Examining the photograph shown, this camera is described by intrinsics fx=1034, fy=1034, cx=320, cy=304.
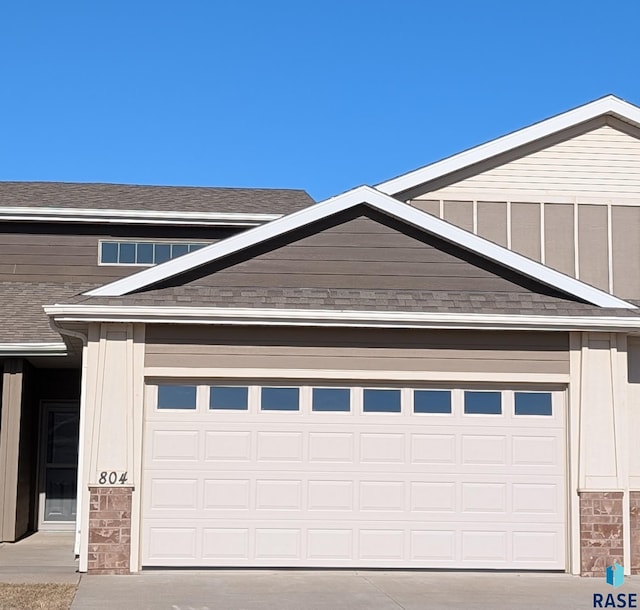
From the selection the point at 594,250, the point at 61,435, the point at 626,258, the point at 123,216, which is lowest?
the point at 61,435

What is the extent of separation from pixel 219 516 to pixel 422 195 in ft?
18.4

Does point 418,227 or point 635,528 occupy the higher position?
point 418,227

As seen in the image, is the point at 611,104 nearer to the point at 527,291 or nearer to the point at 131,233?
the point at 527,291

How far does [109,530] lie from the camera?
11.9 meters

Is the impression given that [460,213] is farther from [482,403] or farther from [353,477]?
[353,477]

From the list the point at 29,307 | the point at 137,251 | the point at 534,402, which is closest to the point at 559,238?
the point at 534,402

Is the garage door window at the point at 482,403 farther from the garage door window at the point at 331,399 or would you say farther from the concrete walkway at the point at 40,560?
the concrete walkway at the point at 40,560

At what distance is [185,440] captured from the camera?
12.3 meters

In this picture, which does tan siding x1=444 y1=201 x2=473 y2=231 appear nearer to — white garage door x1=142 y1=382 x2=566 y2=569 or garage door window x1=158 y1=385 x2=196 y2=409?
white garage door x1=142 y1=382 x2=566 y2=569

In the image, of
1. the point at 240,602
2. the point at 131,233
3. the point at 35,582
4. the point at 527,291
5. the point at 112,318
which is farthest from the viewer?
the point at 131,233

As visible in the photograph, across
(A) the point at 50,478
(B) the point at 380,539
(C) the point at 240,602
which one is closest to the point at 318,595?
(C) the point at 240,602

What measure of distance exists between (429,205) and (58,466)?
7.95m

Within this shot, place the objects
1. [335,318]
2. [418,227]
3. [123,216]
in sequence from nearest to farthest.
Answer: [335,318], [418,227], [123,216]

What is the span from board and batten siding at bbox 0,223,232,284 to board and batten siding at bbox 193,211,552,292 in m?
7.20
